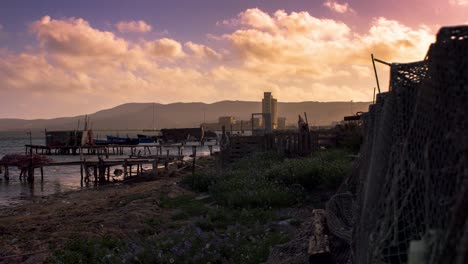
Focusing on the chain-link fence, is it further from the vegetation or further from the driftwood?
the vegetation

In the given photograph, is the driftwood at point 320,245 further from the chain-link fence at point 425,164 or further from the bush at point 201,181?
the bush at point 201,181

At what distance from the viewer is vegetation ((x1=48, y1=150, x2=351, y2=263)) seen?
7703 millimetres

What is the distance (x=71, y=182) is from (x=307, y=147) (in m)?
21.9

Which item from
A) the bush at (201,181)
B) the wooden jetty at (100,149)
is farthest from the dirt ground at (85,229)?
the wooden jetty at (100,149)

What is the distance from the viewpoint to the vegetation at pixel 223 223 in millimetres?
7703

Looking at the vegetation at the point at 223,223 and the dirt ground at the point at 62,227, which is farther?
the dirt ground at the point at 62,227

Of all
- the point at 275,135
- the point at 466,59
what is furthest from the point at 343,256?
the point at 275,135

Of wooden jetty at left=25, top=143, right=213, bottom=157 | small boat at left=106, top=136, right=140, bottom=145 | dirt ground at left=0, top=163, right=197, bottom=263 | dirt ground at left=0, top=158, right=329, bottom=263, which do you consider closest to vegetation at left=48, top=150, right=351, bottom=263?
dirt ground at left=0, top=158, right=329, bottom=263

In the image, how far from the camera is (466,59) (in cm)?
247

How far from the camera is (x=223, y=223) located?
414 inches

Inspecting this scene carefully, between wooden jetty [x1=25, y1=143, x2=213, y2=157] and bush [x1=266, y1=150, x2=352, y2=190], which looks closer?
bush [x1=266, y1=150, x2=352, y2=190]

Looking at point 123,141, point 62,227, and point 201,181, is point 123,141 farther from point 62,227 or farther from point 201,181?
point 62,227

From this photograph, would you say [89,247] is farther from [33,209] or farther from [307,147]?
[307,147]


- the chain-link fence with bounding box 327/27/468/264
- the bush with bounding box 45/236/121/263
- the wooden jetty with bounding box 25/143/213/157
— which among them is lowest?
the wooden jetty with bounding box 25/143/213/157
